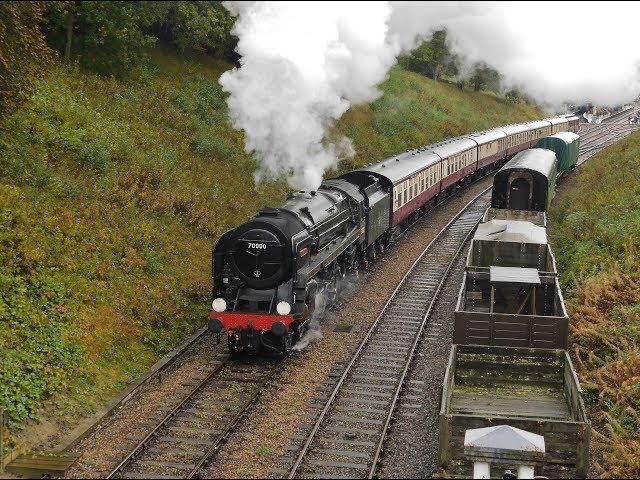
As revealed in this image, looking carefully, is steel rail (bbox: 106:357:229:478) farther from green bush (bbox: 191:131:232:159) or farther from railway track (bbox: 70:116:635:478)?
green bush (bbox: 191:131:232:159)

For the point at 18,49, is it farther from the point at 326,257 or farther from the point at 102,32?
the point at 102,32

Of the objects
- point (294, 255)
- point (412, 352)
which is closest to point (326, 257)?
point (294, 255)

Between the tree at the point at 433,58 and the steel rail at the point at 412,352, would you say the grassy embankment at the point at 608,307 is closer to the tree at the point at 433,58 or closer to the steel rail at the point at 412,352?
the steel rail at the point at 412,352

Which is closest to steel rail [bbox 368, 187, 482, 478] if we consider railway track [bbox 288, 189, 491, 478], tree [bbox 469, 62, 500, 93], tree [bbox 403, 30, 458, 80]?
railway track [bbox 288, 189, 491, 478]

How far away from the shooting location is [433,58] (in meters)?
55.8

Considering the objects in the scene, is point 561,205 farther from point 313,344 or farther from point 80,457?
point 80,457

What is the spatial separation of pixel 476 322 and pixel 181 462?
5.77m

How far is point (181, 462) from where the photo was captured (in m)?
10.1

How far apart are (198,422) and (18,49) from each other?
907cm

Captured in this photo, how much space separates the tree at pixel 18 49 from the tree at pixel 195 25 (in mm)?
13129

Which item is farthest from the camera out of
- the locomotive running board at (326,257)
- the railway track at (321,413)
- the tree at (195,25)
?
the tree at (195,25)

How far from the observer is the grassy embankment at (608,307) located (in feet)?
35.5

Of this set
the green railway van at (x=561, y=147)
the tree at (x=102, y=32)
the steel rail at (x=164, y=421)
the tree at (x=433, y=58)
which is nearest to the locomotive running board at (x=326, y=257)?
the steel rail at (x=164, y=421)

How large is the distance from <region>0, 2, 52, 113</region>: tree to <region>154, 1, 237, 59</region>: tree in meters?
13.1
